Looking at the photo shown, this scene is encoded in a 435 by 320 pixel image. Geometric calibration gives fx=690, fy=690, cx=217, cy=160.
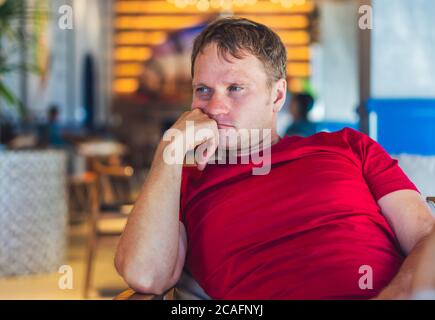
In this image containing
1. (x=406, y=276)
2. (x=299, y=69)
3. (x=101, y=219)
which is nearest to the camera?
(x=406, y=276)

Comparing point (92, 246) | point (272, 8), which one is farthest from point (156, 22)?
point (92, 246)

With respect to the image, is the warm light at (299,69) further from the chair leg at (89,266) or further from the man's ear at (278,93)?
the man's ear at (278,93)

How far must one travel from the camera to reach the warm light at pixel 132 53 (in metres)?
14.8

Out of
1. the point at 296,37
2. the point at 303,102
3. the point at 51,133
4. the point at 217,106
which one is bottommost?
the point at 51,133

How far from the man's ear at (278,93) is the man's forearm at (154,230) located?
0.33 m

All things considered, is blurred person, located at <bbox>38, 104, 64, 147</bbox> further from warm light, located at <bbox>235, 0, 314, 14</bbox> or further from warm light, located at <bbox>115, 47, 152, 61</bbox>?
warm light, located at <bbox>235, 0, 314, 14</bbox>

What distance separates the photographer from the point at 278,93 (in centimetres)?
167

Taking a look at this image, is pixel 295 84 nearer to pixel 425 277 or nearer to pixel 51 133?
pixel 51 133

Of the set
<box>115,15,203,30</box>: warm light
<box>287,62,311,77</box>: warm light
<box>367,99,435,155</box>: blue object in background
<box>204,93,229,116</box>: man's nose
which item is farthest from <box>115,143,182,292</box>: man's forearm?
<box>115,15,203,30</box>: warm light

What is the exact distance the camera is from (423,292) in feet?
3.76

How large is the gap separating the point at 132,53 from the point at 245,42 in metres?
13.6

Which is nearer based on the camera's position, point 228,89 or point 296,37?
point 228,89

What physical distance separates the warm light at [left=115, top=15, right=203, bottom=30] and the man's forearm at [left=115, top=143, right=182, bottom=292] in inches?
538
